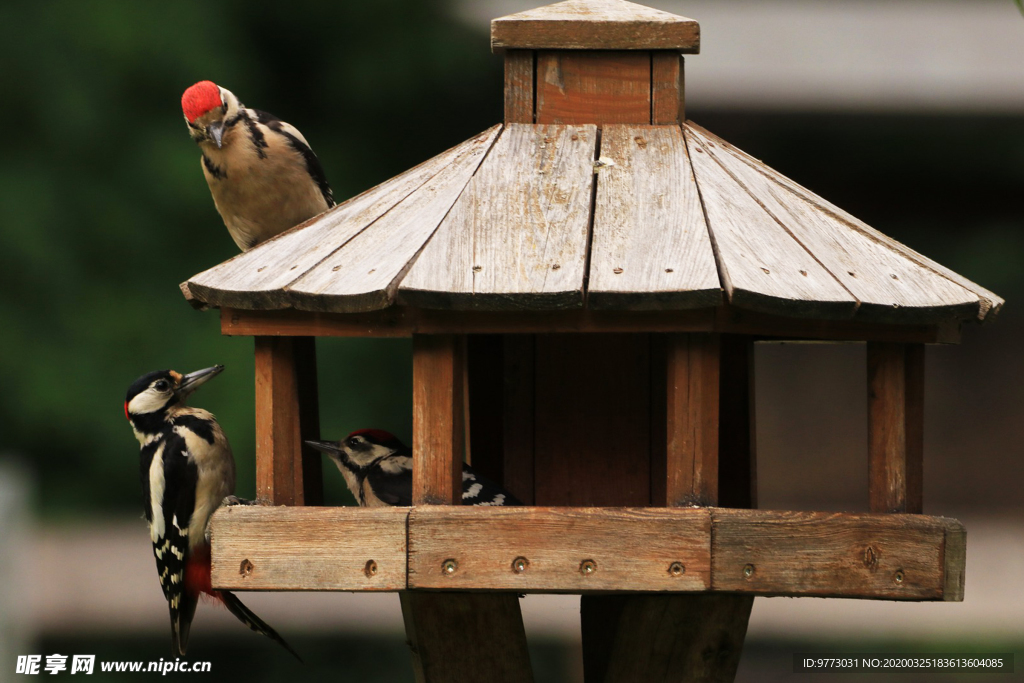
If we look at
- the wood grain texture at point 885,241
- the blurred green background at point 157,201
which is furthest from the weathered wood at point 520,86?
the blurred green background at point 157,201

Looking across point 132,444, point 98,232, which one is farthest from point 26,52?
point 132,444

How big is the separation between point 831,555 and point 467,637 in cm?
76

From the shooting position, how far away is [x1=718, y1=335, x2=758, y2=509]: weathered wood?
9.98 feet

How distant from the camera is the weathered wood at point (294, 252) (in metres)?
2.32

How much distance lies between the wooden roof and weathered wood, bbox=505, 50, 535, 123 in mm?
42

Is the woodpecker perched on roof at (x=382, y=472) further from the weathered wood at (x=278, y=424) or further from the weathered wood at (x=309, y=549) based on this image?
the weathered wood at (x=309, y=549)

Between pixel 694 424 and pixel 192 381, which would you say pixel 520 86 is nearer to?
pixel 694 424

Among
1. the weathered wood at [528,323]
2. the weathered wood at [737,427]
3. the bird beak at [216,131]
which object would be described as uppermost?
the bird beak at [216,131]

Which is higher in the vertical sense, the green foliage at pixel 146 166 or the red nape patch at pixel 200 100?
the red nape patch at pixel 200 100

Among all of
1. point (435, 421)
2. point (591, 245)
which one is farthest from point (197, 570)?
point (591, 245)

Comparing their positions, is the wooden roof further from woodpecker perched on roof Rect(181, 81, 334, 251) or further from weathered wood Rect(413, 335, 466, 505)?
woodpecker perched on roof Rect(181, 81, 334, 251)

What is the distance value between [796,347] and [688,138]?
8.94 feet

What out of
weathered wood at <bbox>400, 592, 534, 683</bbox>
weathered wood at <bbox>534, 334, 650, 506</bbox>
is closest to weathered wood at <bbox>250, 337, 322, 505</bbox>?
weathered wood at <bbox>400, 592, 534, 683</bbox>

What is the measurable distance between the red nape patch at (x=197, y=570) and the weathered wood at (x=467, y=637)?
685mm
